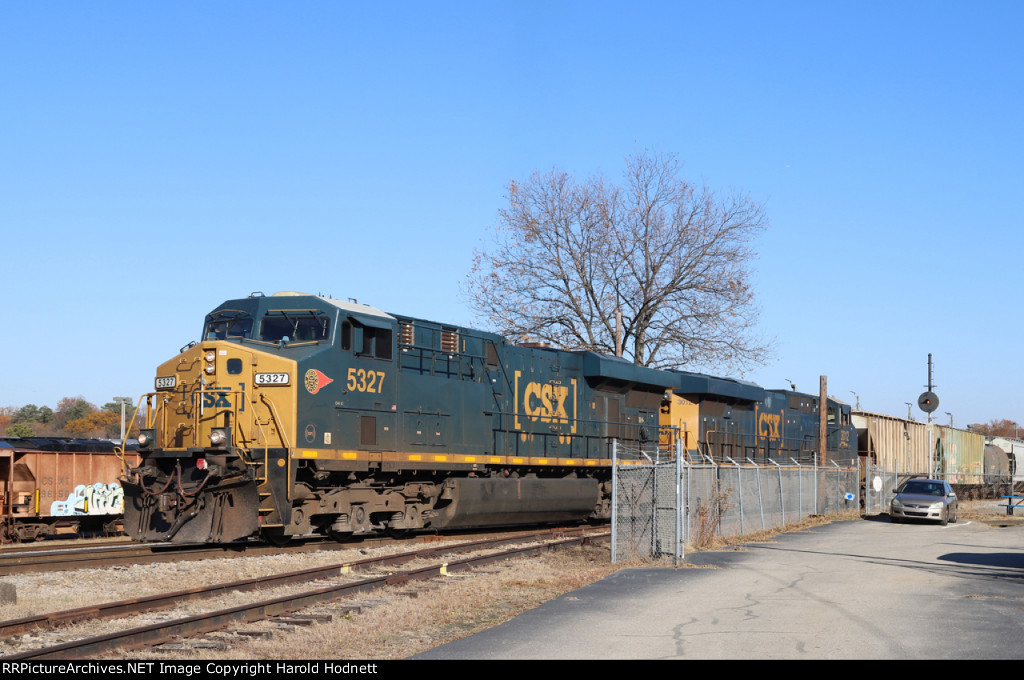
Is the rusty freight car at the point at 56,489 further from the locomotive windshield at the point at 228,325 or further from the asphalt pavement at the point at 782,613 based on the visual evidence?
the asphalt pavement at the point at 782,613

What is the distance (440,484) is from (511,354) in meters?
4.00

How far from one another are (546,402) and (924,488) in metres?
13.4

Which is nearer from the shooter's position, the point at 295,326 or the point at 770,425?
the point at 295,326

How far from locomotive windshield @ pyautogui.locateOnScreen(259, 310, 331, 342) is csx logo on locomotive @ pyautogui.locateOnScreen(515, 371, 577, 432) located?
6345 millimetres

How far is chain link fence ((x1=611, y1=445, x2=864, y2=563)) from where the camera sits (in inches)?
698

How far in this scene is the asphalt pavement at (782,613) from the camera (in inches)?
372

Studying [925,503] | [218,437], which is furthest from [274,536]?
[925,503]

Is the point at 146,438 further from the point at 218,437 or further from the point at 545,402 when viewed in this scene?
the point at 545,402

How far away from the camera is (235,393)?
57.1ft

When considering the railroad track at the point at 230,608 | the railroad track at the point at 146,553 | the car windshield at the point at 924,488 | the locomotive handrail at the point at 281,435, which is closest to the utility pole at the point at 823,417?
the car windshield at the point at 924,488

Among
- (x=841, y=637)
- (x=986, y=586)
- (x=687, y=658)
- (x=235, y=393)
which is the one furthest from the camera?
(x=235, y=393)

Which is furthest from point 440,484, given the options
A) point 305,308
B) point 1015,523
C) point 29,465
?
point 1015,523

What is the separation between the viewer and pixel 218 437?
16.6 m

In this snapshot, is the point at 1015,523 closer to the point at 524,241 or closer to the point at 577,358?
the point at 577,358
